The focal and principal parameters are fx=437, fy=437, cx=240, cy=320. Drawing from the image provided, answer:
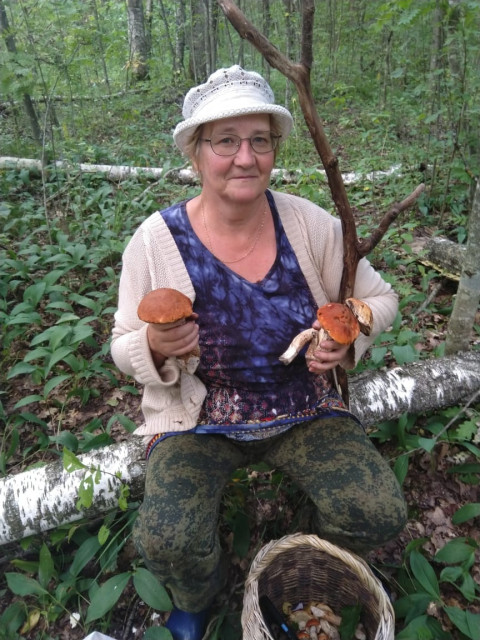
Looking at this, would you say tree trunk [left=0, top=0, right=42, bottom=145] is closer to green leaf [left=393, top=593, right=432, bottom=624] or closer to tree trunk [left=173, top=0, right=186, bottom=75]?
tree trunk [left=173, top=0, right=186, bottom=75]

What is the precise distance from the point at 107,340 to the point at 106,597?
1967mm

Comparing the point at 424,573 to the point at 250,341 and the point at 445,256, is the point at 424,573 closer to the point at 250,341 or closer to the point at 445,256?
the point at 250,341

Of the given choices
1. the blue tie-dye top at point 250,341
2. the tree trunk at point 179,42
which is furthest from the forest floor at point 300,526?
the tree trunk at point 179,42

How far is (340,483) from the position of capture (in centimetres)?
178

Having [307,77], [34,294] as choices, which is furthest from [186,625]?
[34,294]

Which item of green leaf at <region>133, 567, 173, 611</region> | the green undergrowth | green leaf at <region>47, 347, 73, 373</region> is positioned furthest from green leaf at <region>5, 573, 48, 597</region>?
green leaf at <region>47, 347, 73, 373</region>

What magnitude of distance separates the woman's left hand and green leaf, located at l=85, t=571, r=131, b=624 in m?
1.36

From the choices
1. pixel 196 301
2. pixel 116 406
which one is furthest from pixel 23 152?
pixel 196 301

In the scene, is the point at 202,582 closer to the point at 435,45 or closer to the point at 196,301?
the point at 196,301

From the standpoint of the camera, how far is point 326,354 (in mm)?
1608

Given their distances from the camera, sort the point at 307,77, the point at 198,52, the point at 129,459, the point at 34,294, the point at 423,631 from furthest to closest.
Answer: the point at 198,52, the point at 34,294, the point at 129,459, the point at 423,631, the point at 307,77

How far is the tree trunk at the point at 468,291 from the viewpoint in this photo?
2.40m

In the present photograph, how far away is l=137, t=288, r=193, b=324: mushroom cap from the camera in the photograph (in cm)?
150

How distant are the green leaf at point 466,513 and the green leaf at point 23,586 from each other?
201 centimetres
